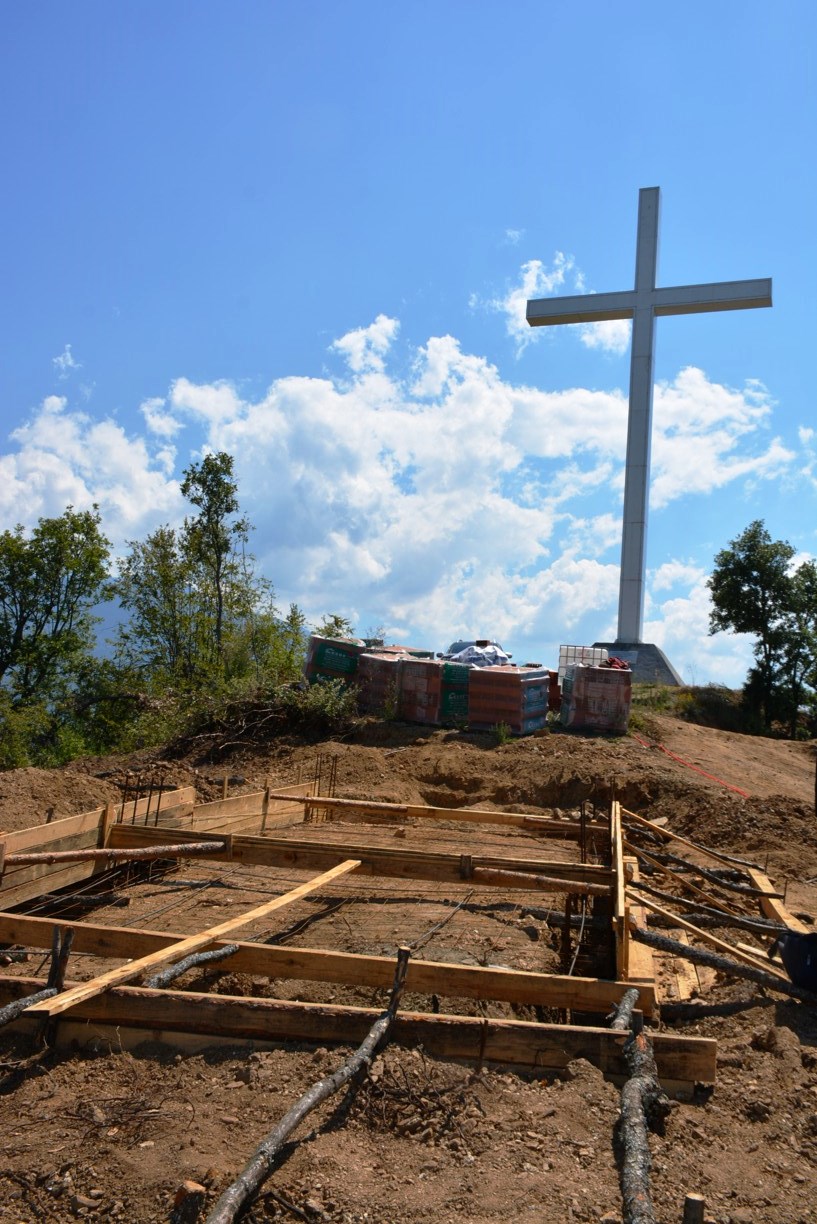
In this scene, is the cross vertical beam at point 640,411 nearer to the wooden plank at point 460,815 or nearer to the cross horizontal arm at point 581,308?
the cross horizontal arm at point 581,308

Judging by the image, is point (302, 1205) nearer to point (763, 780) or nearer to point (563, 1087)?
point (563, 1087)

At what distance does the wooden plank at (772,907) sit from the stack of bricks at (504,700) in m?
7.67

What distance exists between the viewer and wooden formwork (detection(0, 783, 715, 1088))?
412 centimetres

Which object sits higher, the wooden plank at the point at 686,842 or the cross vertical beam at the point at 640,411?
the cross vertical beam at the point at 640,411

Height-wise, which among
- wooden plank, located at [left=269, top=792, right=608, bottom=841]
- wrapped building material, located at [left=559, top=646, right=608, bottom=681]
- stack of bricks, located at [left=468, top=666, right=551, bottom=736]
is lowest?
wooden plank, located at [left=269, top=792, right=608, bottom=841]

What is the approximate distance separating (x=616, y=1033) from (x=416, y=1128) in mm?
1116

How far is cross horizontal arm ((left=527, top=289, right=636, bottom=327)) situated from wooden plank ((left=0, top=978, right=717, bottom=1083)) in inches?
917

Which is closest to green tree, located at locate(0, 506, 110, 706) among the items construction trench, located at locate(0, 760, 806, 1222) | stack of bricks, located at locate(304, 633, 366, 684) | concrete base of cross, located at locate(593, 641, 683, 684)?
stack of bricks, located at locate(304, 633, 366, 684)

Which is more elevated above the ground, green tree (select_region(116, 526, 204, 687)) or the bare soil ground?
green tree (select_region(116, 526, 204, 687))

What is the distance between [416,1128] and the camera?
3584 millimetres

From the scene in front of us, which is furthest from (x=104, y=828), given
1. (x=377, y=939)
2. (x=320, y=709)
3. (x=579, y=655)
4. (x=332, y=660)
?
(x=579, y=655)

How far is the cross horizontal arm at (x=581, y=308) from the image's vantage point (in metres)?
24.5

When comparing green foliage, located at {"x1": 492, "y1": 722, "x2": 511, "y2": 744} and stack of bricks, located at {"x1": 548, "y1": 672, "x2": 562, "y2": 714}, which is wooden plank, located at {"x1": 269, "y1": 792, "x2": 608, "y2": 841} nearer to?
green foliage, located at {"x1": 492, "y1": 722, "x2": 511, "y2": 744}

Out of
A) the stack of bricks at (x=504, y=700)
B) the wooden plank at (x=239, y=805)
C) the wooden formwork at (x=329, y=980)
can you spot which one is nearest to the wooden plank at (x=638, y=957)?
the wooden formwork at (x=329, y=980)
